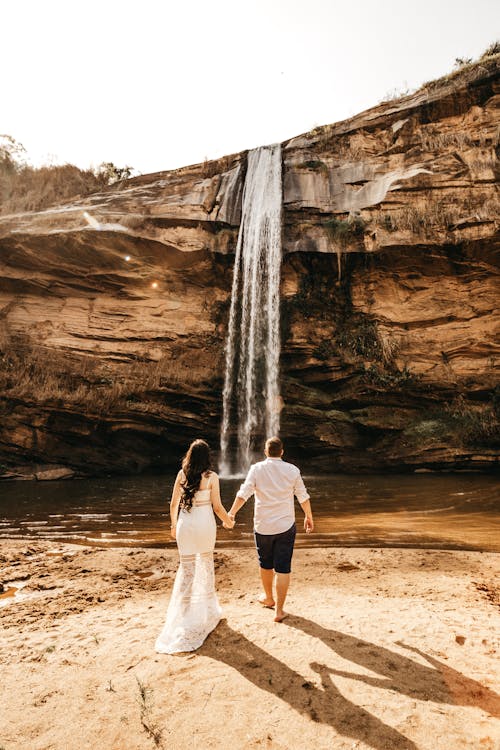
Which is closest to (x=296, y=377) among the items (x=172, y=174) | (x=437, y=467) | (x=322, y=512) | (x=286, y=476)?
(x=437, y=467)

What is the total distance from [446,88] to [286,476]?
2061cm

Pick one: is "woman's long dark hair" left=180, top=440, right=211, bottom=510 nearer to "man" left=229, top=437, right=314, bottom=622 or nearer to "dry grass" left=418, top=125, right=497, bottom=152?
"man" left=229, top=437, right=314, bottom=622

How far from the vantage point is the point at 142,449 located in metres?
19.4

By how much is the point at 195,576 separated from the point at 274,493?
3.45 feet

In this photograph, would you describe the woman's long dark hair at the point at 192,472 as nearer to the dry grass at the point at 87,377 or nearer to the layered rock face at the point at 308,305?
the layered rock face at the point at 308,305

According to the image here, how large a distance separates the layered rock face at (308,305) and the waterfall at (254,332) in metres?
0.60

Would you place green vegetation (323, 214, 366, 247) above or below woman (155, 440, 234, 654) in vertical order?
above

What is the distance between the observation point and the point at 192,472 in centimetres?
373

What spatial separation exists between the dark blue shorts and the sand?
0.46 metres

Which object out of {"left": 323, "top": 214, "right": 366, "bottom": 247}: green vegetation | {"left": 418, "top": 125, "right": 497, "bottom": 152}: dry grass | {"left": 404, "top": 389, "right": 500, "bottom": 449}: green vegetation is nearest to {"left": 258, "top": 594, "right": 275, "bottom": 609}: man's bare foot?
{"left": 404, "top": 389, "right": 500, "bottom": 449}: green vegetation

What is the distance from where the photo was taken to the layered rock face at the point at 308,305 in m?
17.0

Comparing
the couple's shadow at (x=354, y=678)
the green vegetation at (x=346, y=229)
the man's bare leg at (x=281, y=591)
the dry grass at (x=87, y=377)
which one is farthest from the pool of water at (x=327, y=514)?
the green vegetation at (x=346, y=229)

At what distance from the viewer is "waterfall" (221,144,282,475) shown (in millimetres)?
18438

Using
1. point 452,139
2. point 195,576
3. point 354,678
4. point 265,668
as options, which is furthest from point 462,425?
point 265,668
